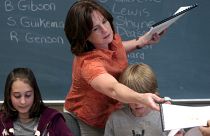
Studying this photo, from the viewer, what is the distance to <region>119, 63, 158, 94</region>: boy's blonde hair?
1670 millimetres

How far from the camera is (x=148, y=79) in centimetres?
169

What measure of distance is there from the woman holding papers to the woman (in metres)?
0.11

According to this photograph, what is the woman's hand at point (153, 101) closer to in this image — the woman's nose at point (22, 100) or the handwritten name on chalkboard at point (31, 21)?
the woman's nose at point (22, 100)

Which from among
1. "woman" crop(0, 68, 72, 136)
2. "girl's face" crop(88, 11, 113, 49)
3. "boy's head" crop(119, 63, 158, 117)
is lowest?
"woman" crop(0, 68, 72, 136)

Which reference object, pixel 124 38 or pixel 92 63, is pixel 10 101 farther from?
pixel 124 38

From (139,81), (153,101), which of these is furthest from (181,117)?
(139,81)

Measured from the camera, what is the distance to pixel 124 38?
245cm

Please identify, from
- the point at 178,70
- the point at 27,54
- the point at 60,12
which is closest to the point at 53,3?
the point at 60,12

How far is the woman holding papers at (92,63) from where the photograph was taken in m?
1.56

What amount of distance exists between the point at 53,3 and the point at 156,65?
816 mm

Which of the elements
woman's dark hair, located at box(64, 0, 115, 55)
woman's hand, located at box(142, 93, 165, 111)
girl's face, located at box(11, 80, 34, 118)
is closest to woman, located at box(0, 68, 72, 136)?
girl's face, located at box(11, 80, 34, 118)

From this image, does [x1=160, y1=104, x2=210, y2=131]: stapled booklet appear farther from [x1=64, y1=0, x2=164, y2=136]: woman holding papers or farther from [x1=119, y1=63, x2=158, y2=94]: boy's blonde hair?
[x1=119, y1=63, x2=158, y2=94]: boy's blonde hair

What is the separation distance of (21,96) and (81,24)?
1.65ft

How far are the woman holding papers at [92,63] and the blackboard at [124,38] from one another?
577mm
